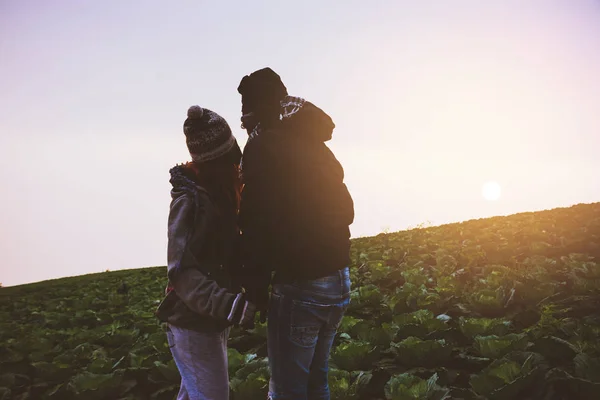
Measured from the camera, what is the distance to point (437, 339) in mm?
4160

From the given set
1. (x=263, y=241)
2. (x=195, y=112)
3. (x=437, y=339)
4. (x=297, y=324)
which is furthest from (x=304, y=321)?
(x=437, y=339)

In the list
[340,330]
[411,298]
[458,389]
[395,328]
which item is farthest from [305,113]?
[411,298]

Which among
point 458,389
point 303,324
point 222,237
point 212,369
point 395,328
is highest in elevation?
point 222,237

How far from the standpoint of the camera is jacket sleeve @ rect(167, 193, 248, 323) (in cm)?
217

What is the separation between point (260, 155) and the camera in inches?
82.1

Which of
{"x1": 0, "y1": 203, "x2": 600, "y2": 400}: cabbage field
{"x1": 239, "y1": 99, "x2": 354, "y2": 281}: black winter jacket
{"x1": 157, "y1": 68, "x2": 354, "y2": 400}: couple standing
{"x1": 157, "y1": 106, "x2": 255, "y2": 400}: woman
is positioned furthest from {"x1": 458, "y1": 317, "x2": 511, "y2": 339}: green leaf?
{"x1": 157, "y1": 106, "x2": 255, "y2": 400}: woman

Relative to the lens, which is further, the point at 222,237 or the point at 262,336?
the point at 262,336

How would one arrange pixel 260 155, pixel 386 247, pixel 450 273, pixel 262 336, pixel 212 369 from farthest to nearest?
pixel 386 247 → pixel 450 273 → pixel 262 336 → pixel 212 369 → pixel 260 155

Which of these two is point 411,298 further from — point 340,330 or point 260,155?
point 260,155

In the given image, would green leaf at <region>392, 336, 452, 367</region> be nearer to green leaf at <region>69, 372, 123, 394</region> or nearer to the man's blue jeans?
the man's blue jeans

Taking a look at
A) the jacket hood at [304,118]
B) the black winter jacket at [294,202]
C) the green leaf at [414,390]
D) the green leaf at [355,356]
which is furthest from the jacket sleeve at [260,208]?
the green leaf at [355,356]

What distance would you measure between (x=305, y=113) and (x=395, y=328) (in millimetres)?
3023

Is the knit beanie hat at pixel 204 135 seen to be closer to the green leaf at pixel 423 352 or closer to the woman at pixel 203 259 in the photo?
the woman at pixel 203 259

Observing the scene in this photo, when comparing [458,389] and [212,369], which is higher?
[212,369]
